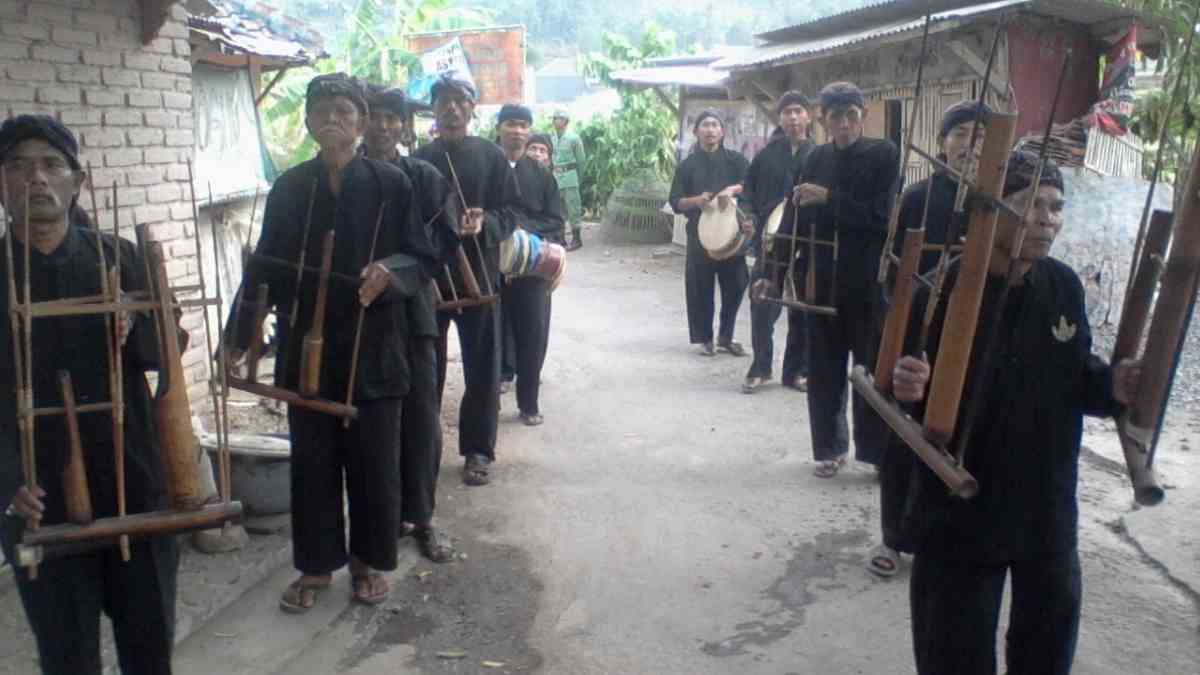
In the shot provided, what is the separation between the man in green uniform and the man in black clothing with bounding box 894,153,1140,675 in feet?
49.3

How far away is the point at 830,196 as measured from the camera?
5.97 meters

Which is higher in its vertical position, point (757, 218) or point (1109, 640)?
point (757, 218)

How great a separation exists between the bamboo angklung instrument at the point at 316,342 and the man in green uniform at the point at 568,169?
13.7 meters

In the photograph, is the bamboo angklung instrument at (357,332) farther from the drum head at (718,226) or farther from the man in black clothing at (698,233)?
the man in black clothing at (698,233)

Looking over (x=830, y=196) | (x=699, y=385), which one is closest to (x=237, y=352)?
(x=830, y=196)

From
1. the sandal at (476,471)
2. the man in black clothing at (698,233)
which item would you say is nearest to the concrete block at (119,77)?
the sandal at (476,471)

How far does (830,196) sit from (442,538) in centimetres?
264

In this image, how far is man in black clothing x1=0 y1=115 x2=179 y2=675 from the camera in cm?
298

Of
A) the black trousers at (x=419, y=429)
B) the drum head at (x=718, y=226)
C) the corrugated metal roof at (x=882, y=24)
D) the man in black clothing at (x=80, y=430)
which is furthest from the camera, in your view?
the drum head at (x=718, y=226)

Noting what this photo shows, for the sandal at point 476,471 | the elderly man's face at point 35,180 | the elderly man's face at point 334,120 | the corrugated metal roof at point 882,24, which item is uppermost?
the corrugated metal roof at point 882,24

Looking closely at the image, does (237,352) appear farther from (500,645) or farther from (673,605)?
(673,605)

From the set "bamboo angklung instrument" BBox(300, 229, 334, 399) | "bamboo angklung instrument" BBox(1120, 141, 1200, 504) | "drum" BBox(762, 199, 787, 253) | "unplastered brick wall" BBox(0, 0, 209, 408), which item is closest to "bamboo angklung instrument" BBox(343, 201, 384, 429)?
"bamboo angklung instrument" BBox(300, 229, 334, 399)

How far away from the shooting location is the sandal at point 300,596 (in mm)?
4586

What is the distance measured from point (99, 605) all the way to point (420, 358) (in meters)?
1.99
